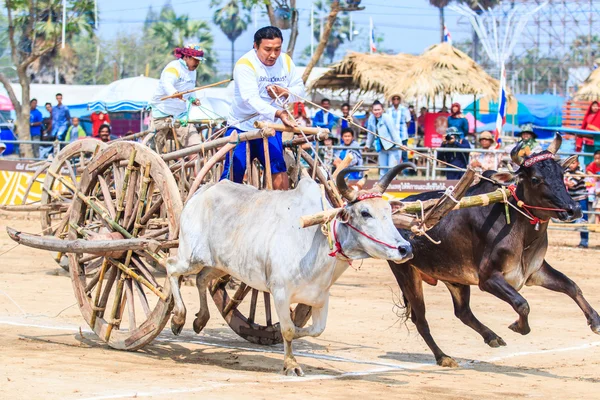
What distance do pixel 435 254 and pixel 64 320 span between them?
13.4ft

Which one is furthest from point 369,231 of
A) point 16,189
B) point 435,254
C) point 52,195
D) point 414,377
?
point 16,189

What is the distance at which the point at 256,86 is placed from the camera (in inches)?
340

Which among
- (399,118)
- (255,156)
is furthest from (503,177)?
(399,118)

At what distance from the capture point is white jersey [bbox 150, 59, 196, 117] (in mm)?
12562

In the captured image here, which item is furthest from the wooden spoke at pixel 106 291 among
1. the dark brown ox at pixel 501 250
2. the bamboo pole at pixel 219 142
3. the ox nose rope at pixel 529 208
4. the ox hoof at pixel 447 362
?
the ox nose rope at pixel 529 208

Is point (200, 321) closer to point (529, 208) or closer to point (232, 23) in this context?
point (529, 208)

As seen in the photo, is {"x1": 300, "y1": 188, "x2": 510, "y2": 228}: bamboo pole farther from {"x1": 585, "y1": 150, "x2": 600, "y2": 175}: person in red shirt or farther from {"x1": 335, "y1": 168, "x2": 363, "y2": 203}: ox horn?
{"x1": 585, "y1": 150, "x2": 600, "y2": 175}: person in red shirt

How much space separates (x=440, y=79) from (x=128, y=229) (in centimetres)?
1771

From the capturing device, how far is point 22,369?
7391 mm

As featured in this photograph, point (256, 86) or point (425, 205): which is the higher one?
point (256, 86)

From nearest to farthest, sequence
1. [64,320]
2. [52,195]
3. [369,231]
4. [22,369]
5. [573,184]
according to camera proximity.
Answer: [369,231], [22,369], [64,320], [52,195], [573,184]

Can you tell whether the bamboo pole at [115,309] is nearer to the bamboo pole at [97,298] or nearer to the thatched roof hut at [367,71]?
the bamboo pole at [97,298]

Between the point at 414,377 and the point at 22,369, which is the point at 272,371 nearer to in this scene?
the point at 414,377

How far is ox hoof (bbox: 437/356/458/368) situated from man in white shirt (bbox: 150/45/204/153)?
4491 millimetres
